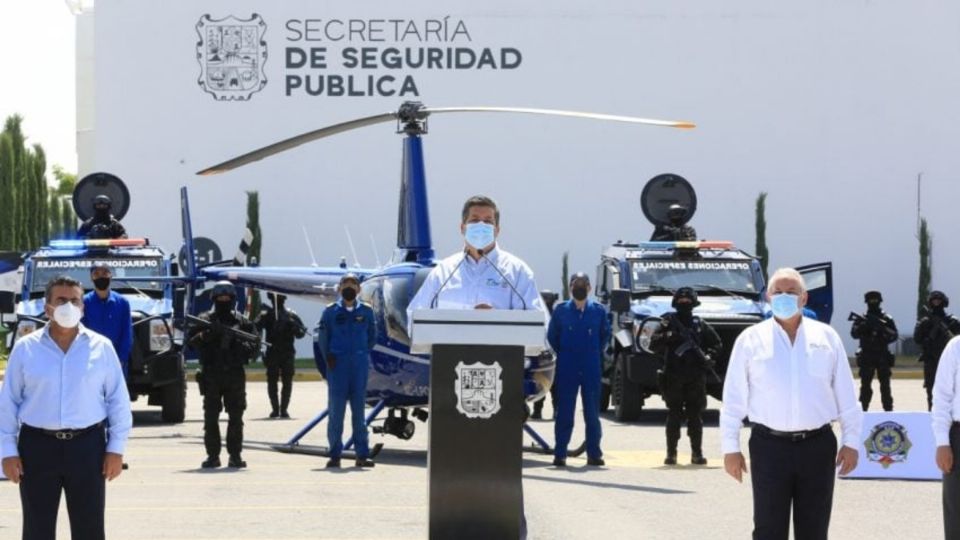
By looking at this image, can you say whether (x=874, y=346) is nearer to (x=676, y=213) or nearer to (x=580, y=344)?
(x=676, y=213)

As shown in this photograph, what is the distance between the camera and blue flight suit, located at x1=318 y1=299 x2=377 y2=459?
56.1 ft

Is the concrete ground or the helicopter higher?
the helicopter

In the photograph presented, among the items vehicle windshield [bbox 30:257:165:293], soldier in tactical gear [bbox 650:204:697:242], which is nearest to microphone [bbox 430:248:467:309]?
vehicle windshield [bbox 30:257:165:293]

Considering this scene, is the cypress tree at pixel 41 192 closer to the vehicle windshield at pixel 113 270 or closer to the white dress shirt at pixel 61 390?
the vehicle windshield at pixel 113 270

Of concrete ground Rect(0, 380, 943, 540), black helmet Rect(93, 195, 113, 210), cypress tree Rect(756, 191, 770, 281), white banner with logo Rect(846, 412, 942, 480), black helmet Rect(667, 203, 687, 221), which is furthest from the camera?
cypress tree Rect(756, 191, 770, 281)

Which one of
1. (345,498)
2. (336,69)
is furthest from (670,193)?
(336,69)

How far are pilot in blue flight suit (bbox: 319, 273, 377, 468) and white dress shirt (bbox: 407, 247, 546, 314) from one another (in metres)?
6.89

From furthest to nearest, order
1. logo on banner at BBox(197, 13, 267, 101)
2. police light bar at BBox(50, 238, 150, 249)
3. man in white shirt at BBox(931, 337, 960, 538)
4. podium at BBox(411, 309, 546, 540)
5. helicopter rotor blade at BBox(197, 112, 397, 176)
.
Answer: logo on banner at BBox(197, 13, 267, 101) < police light bar at BBox(50, 238, 150, 249) < helicopter rotor blade at BBox(197, 112, 397, 176) < podium at BBox(411, 309, 546, 540) < man in white shirt at BBox(931, 337, 960, 538)

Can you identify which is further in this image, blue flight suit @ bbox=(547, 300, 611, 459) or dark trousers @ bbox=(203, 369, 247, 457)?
blue flight suit @ bbox=(547, 300, 611, 459)

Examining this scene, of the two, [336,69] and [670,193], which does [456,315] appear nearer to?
[670,193]

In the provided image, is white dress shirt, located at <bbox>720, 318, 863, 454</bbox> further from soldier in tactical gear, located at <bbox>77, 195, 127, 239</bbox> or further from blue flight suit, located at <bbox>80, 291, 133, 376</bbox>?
soldier in tactical gear, located at <bbox>77, 195, 127, 239</bbox>

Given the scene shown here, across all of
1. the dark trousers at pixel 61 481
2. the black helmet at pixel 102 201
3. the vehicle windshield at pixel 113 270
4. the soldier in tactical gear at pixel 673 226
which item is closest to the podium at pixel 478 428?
the dark trousers at pixel 61 481

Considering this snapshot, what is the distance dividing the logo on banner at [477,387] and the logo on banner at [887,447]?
6291 millimetres

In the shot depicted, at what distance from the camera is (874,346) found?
2288 cm
